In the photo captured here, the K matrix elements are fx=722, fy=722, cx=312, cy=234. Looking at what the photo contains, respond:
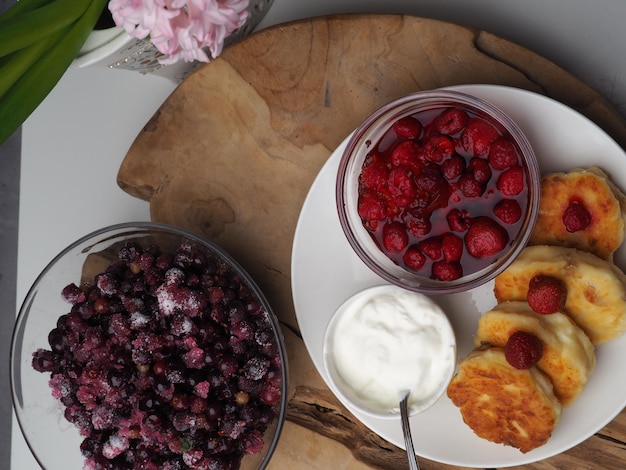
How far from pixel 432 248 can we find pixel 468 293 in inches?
8.8

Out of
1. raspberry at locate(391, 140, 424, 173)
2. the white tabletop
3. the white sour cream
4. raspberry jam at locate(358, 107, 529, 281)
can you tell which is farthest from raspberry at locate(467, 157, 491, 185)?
the white tabletop

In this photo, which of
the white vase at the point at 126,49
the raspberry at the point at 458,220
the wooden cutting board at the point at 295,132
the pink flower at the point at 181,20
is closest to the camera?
the pink flower at the point at 181,20

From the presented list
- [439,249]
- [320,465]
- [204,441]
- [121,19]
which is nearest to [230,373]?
[204,441]

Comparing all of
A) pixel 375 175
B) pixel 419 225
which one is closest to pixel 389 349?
pixel 419 225

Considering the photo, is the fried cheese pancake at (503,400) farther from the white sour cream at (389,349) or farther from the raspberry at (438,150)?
the raspberry at (438,150)

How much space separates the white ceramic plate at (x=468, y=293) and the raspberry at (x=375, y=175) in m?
0.11

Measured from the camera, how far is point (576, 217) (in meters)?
1.64

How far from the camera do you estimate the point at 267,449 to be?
1837 millimetres

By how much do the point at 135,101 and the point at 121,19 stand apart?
774 mm

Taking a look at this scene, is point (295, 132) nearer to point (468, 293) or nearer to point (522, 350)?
point (468, 293)

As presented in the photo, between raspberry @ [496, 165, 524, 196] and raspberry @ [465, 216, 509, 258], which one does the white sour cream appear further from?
raspberry @ [496, 165, 524, 196]

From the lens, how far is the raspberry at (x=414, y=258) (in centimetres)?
170

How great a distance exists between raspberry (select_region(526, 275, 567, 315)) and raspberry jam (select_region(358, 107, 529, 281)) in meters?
0.11

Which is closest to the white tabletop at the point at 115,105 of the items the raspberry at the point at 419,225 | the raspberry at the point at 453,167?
the raspberry at the point at 453,167
